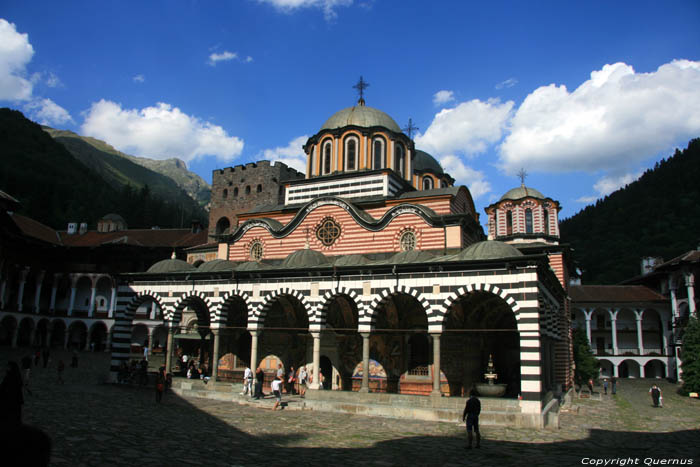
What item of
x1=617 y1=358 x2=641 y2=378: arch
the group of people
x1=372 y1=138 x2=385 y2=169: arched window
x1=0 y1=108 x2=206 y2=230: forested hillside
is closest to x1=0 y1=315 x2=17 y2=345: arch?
x1=0 y1=108 x2=206 y2=230: forested hillside

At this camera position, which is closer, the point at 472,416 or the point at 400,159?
the point at 472,416

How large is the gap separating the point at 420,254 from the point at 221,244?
35.3 ft

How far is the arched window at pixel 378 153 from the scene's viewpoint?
2570cm

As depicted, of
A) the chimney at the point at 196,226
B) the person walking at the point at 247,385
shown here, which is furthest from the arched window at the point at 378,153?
the chimney at the point at 196,226

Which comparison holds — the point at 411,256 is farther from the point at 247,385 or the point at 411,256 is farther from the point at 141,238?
the point at 141,238

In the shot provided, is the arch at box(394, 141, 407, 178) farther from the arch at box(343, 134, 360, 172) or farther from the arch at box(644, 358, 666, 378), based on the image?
the arch at box(644, 358, 666, 378)

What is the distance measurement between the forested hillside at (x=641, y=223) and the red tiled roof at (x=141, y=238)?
134ft

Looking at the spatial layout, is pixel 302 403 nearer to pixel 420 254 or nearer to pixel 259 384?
pixel 259 384

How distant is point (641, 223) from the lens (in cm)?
6156

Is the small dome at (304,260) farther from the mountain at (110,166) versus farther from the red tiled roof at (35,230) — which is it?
the mountain at (110,166)

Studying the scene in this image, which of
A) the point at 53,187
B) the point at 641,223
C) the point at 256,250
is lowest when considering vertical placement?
the point at 256,250

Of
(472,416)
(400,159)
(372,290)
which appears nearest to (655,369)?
(400,159)

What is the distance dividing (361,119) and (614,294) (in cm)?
2951

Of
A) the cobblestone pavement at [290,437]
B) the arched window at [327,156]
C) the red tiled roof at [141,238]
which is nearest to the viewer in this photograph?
the cobblestone pavement at [290,437]
